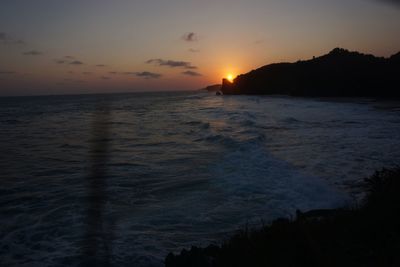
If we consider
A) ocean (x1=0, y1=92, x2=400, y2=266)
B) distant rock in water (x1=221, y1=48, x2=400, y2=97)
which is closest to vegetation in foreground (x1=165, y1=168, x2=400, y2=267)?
ocean (x1=0, y1=92, x2=400, y2=266)

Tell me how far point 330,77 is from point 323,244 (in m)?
107

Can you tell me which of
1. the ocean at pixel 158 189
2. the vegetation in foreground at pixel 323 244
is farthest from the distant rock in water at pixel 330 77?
the vegetation in foreground at pixel 323 244

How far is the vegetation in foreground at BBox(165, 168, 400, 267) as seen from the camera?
5074 millimetres

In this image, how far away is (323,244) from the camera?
221 inches

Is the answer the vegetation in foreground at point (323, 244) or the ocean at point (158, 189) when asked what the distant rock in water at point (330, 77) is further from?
the vegetation in foreground at point (323, 244)

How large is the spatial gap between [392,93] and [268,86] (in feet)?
200

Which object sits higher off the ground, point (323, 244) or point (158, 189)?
point (323, 244)

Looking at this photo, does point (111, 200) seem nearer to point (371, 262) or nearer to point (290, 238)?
point (290, 238)

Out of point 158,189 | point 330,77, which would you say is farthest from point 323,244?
point 330,77

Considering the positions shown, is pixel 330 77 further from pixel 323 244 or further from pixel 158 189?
pixel 323 244

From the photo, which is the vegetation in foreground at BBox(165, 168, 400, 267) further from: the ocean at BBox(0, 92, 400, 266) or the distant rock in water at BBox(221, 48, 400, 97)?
the distant rock in water at BBox(221, 48, 400, 97)

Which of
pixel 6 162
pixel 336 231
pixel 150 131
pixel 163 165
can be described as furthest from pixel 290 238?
pixel 150 131

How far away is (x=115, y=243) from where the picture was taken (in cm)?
793

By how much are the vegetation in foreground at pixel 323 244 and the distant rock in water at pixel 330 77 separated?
276ft
